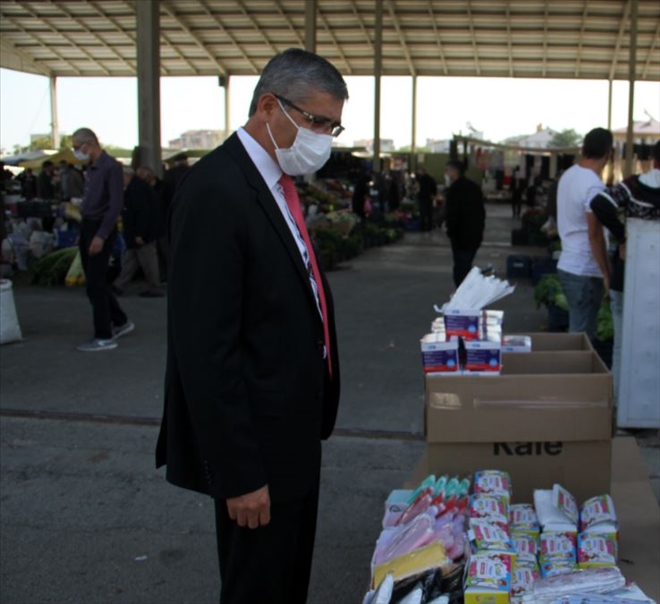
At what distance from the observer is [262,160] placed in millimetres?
2168

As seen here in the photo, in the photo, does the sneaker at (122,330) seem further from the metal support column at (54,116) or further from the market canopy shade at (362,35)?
the metal support column at (54,116)

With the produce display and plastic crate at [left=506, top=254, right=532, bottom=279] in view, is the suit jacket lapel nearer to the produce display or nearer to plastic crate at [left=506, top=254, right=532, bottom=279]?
the produce display

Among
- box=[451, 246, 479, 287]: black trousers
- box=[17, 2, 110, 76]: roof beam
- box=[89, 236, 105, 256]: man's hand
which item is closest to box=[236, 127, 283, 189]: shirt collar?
box=[89, 236, 105, 256]: man's hand

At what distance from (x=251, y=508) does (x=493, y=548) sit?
42.0 inches

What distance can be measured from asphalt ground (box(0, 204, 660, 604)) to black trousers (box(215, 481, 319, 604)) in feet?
3.92

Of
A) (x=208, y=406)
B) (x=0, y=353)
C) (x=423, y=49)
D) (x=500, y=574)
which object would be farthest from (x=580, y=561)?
(x=423, y=49)

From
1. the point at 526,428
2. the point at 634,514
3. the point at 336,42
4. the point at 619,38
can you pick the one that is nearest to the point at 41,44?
the point at 336,42

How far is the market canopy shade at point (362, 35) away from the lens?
102 feet

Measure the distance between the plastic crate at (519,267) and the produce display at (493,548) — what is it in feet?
32.2

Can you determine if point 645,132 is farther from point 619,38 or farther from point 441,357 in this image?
point 441,357

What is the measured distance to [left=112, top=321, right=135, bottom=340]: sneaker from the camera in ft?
26.5

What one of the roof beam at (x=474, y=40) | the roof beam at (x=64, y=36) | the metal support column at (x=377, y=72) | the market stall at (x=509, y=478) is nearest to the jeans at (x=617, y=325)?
the market stall at (x=509, y=478)

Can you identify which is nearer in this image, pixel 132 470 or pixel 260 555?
pixel 260 555

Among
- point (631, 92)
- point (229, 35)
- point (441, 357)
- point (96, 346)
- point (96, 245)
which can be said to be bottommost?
point (96, 346)
